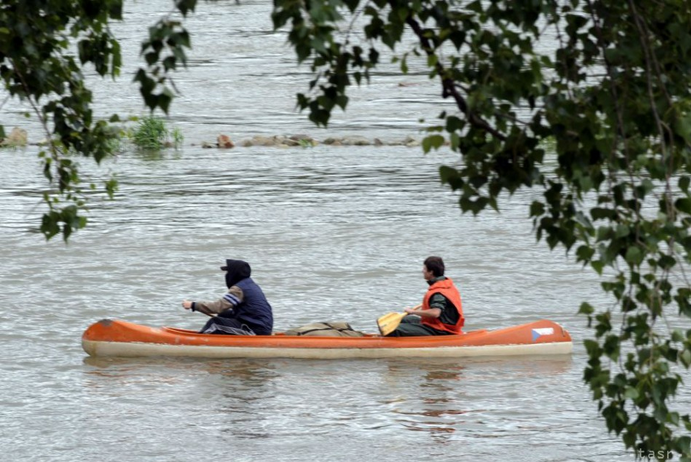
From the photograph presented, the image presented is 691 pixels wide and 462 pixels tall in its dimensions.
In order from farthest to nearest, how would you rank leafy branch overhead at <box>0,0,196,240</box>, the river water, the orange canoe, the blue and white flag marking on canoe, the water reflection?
the blue and white flag marking on canoe → the orange canoe → the water reflection → the river water → leafy branch overhead at <box>0,0,196,240</box>

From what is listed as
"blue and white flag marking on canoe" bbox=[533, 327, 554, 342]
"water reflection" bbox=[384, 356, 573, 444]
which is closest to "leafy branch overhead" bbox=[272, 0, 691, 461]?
"water reflection" bbox=[384, 356, 573, 444]

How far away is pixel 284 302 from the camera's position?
1602cm

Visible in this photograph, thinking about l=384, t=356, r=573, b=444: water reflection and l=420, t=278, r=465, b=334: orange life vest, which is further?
l=420, t=278, r=465, b=334: orange life vest

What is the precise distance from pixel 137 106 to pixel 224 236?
17990 mm

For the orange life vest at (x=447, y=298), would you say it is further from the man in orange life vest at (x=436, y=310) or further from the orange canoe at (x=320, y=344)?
the orange canoe at (x=320, y=344)

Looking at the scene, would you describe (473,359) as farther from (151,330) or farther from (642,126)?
(642,126)

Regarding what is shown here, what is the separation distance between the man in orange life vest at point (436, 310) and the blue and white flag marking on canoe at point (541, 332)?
78 centimetres

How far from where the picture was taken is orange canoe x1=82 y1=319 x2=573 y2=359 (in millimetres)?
12656

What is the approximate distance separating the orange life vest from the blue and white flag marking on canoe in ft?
2.57

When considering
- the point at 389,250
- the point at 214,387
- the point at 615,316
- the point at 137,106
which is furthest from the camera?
the point at 137,106

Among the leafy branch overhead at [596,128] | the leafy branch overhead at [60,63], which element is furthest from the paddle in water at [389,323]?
the leafy branch overhead at [596,128]

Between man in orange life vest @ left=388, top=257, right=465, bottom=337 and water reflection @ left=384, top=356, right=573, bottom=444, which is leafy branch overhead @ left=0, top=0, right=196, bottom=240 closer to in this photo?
water reflection @ left=384, top=356, right=573, bottom=444

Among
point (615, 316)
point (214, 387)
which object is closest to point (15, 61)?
point (214, 387)

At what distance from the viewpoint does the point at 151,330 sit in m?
13.0
